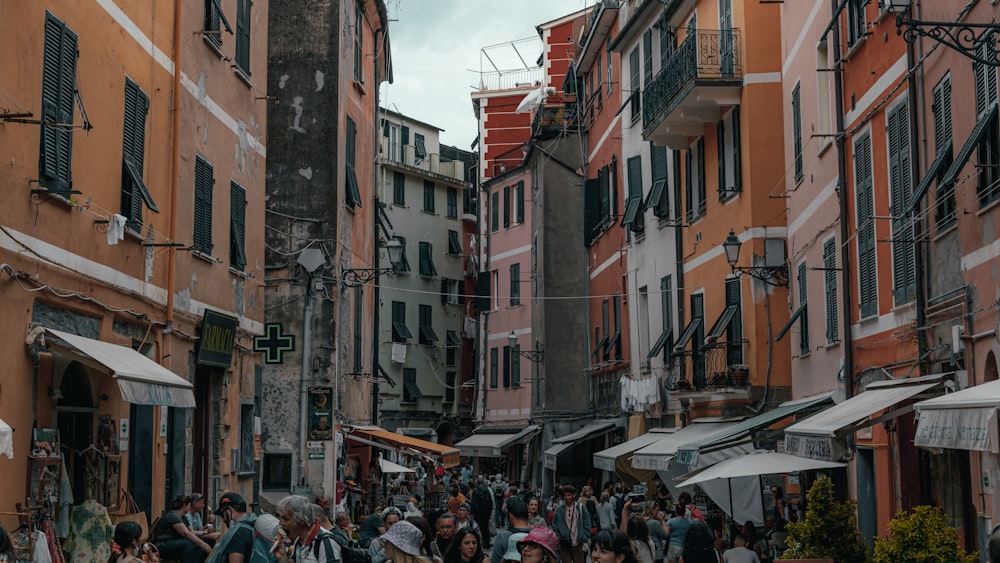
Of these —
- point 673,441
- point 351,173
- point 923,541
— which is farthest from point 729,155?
point 923,541

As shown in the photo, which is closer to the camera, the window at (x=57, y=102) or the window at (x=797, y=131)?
the window at (x=57, y=102)

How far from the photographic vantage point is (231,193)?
20359 millimetres

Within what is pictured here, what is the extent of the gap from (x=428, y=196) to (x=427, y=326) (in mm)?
6075

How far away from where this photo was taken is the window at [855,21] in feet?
61.1

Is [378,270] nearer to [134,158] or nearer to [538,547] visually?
[134,158]

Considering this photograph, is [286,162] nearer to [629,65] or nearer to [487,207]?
[629,65]

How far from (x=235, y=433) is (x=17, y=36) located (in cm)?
979

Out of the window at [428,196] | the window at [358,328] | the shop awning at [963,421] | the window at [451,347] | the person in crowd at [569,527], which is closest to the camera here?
the shop awning at [963,421]

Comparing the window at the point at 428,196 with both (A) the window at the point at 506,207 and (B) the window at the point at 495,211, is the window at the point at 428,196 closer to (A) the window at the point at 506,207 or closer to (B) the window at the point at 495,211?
(B) the window at the point at 495,211

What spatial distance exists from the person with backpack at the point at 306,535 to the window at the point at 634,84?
2587cm

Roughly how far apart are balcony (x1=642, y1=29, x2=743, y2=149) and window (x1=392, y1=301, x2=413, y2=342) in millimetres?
32837

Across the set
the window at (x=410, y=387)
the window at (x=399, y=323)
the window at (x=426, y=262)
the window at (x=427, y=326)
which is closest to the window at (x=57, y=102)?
the window at (x=399, y=323)

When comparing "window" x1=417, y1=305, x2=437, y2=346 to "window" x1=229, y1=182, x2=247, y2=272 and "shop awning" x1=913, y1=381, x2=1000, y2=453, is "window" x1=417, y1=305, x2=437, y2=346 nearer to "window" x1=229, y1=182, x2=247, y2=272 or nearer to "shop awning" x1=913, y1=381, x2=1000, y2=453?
"window" x1=229, y1=182, x2=247, y2=272

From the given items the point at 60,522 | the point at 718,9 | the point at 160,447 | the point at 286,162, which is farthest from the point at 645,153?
the point at 60,522
